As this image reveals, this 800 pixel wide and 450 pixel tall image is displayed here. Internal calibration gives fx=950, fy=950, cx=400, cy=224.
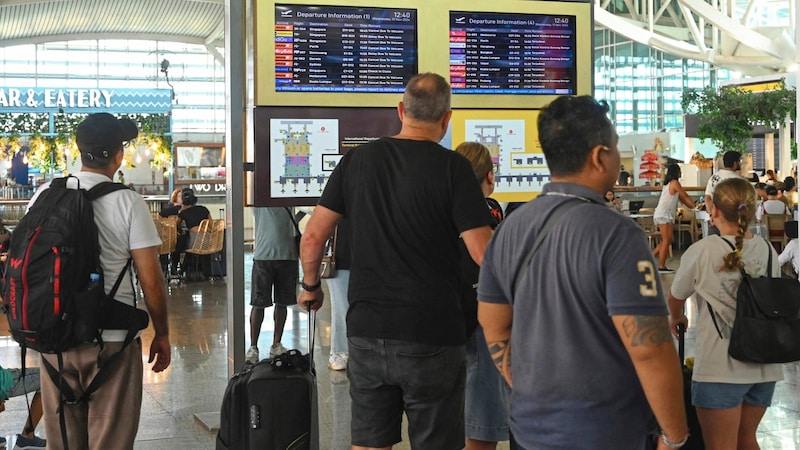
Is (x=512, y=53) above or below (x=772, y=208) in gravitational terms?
above

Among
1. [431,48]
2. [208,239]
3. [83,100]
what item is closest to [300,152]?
[431,48]

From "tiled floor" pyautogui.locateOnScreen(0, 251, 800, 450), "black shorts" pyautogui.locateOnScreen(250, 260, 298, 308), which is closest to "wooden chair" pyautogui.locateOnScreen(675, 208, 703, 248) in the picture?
"tiled floor" pyautogui.locateOnScreen(0, 251, 800, 450)

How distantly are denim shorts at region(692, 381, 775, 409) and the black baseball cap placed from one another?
97.1 inches

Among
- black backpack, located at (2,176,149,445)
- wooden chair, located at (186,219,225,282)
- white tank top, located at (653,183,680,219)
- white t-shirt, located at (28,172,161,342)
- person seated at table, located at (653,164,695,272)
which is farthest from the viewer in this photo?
white tank top, located at (653,183,680,219)

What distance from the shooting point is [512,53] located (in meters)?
5.29

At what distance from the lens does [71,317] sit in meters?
3.37

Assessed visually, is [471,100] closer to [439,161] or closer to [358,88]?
[358,88]

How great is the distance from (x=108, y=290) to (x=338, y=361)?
13.2 feet

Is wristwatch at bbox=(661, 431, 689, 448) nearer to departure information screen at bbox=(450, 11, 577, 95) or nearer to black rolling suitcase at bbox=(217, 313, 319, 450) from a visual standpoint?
black rolling suitcase at bbox=(217, 313, 319, 450)

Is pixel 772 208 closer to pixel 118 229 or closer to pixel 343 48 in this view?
pixel 343 48

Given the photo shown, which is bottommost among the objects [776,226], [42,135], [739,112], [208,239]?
[208,239]

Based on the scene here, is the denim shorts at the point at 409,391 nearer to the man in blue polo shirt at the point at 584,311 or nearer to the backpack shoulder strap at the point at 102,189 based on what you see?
the man in blue polo shirt at the point at 584,311

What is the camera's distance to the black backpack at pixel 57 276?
3.36m

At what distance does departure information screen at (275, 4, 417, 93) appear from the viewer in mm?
4879
